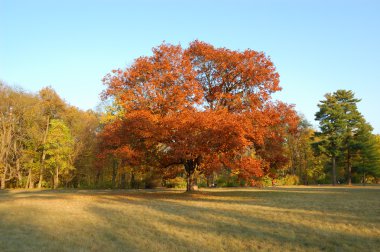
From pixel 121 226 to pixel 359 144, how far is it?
4947 centimetres

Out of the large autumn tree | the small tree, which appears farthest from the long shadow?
the small tree

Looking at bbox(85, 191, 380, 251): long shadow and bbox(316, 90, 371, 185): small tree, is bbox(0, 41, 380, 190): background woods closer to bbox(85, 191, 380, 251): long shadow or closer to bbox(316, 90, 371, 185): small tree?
bbox(85, 191, 380, 251): long shadow

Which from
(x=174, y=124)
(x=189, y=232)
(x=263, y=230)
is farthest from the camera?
(x=174, y=124)

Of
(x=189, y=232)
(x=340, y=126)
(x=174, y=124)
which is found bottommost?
(x=189, y=232)

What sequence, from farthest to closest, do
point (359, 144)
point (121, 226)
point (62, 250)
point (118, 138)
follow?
point (359, 144) → point (118, 138) → point (121, 226) → point (62, 250)

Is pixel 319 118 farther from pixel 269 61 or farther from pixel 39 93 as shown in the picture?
pixel 39 93

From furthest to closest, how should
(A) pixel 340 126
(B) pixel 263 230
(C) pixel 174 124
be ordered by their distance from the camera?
1. (A) pixel 340 126
2. (C) pixel 174 124
3. (B) pixel 263 230

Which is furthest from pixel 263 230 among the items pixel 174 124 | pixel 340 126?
pixel 340 126

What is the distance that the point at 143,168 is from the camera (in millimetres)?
28156

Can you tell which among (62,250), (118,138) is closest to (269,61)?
(118,138)

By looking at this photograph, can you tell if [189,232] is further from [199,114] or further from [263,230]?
[199,114]

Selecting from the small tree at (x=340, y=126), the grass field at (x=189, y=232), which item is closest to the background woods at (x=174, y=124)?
the grass field at (x=189, y=232)

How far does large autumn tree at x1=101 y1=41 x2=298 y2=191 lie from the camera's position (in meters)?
22.1

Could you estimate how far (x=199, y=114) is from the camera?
874 inches
